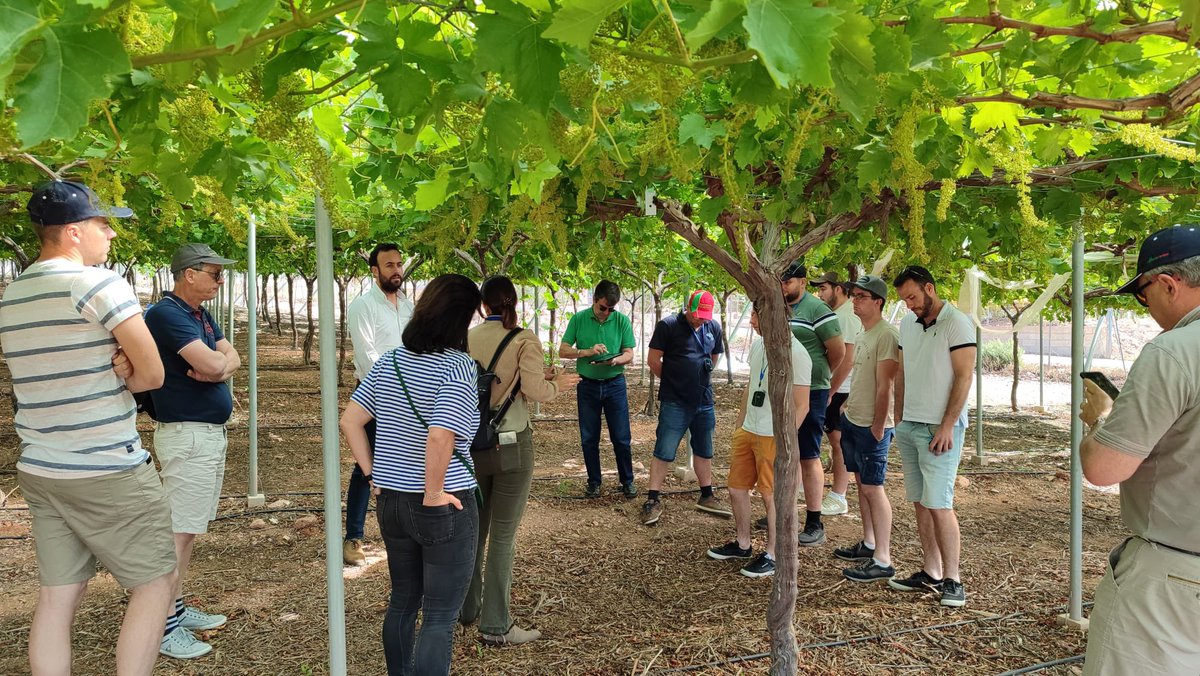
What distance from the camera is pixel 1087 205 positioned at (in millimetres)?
3316

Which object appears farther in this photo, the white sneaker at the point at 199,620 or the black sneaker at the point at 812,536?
the black sneaker at the point at 812,536

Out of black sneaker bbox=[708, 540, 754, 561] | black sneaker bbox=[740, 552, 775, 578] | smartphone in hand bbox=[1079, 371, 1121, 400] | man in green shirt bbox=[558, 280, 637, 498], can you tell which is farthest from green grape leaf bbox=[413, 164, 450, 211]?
man in green shirt bbox=[558, 280, 637, 498]

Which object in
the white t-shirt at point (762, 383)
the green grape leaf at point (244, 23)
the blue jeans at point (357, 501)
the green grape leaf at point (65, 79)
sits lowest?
the blue jeans at point (357, 501)

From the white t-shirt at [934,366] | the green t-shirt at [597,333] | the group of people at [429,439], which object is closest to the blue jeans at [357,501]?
the group of people at [429,439]

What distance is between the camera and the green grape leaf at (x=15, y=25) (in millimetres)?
742

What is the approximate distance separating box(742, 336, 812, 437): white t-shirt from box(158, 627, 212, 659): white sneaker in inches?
113

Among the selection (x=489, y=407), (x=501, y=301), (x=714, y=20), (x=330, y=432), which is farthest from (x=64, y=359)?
(x=714, y=20)

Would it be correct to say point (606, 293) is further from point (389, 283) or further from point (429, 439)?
point (429, 439)

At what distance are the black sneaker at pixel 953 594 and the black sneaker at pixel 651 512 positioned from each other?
199 centimetres

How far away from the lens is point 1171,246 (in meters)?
1.87

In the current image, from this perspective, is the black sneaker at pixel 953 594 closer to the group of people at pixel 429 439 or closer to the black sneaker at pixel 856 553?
the group of people at pixel 429 439

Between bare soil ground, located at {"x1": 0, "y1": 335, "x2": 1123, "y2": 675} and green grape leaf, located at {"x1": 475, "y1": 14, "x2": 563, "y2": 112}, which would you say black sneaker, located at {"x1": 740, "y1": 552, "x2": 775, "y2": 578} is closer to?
bare soil ground, located at {"x1": 0, "y1": 335, "x2": 1123, "y2": 675}

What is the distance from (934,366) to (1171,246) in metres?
1.97

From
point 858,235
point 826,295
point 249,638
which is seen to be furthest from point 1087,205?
point 249,638
